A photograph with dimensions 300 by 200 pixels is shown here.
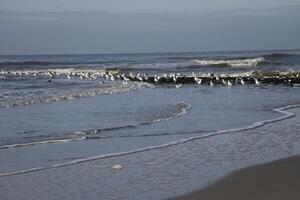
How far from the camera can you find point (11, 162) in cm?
927

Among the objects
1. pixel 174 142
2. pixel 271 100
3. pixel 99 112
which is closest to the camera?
pixel 174 142

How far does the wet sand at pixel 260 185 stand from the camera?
269 inches

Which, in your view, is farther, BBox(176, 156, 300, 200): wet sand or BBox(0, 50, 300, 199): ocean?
BBox(0, 50, 300, 199): ocean

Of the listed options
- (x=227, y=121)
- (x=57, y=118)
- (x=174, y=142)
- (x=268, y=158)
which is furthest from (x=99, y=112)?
(x=268, y=158)

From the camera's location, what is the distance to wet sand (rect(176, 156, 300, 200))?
22.4 ft

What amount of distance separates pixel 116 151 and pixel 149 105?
8.73 metres

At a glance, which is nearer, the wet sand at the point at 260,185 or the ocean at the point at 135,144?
the wet sand at the point at 260,185

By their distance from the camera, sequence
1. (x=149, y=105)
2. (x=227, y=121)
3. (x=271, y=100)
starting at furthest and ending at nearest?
(x=271, y=100) → (x=149, y=105) → (x=227, y=121)

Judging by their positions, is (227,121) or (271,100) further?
(271,100)

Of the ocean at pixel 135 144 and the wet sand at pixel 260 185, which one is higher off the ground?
the wet sand at pixel 260 185

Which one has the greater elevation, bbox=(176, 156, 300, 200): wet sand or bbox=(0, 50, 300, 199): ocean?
bbox=(176, 156, 300, 200): wet sand

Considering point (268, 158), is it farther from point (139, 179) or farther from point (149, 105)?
point (149, 105)

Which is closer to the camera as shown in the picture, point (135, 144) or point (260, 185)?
point (260, 185)

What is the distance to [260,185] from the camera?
739 cm
